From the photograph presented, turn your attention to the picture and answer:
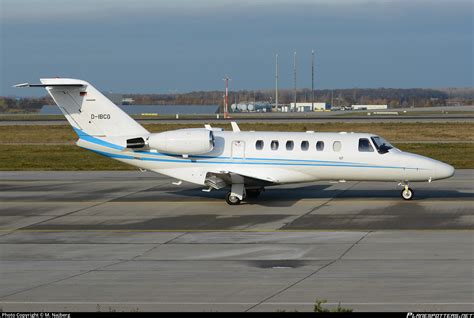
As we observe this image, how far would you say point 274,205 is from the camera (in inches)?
1101

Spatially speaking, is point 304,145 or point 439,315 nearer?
point 439,315

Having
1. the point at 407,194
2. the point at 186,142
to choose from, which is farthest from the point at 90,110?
the point at 407,194

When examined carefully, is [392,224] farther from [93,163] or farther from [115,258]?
[93,163]

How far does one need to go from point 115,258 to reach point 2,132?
173 feet

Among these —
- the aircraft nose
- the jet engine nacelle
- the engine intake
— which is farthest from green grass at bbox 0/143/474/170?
the jet engine nacelle

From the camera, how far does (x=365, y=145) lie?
28.3 metres

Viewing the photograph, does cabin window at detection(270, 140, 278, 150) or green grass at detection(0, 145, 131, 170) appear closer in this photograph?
cabin window at detection(270, 140, 278, 150)

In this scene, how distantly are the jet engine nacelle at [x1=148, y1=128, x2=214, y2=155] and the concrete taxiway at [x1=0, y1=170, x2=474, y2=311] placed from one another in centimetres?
184

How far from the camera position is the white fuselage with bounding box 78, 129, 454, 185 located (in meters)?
27.9

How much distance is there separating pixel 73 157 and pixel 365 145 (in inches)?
899

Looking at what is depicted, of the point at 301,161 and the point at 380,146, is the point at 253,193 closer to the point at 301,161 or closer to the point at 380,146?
the point at 301,161

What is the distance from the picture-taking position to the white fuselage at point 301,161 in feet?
91.7

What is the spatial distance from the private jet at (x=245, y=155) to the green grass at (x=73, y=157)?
39.6 feet

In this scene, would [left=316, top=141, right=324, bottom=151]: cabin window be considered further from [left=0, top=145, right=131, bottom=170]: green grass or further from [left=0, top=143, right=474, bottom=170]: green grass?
[left=0, top=145, right=131, bottom=170]: green grass
